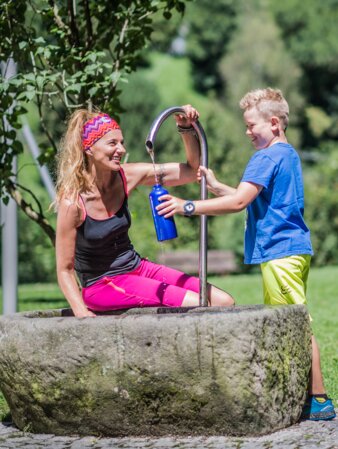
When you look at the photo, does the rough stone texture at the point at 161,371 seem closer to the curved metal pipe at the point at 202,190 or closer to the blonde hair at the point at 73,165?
the curved metal pipe at the point at 202,190

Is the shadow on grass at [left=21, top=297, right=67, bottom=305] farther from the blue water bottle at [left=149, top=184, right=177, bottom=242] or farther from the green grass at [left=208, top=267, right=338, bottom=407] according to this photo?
the blue water bottle at [left=149, top=184, right=177, bottom=242]

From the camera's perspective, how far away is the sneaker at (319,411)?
4641mm

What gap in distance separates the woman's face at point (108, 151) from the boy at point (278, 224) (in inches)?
17.4

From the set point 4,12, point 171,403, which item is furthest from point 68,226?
point 4,12

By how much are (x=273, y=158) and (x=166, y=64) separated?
51527 mm

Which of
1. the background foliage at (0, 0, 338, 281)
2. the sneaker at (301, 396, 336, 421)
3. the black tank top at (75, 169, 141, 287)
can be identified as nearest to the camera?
the sneaker at (301, 396, 336, 421)

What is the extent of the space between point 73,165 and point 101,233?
39 cm

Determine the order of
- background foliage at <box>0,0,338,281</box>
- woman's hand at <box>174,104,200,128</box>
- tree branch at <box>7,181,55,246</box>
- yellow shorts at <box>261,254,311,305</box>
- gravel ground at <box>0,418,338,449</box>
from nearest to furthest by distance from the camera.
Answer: gravel ground at <box>0,418,338,449</box>, yellow shorts at <box>261,254,311,305</box>, woman's hand at <box>174,104,200,128</box>, background foliage at <box>0,0,338,281</box>, tree branch at <box>7,181,55,246</box>

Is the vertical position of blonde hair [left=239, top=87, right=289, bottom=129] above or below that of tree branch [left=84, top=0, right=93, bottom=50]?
below

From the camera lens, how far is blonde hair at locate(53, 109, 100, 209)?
4840 mm

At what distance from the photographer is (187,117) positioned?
5055 millimetres

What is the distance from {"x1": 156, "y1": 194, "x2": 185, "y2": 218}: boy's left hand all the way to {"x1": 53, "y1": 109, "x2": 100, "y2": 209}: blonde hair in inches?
19.1

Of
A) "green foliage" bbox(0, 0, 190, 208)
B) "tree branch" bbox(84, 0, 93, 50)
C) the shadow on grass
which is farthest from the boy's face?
the shadow on grass

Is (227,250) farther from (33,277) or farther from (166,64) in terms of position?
(166,64)
